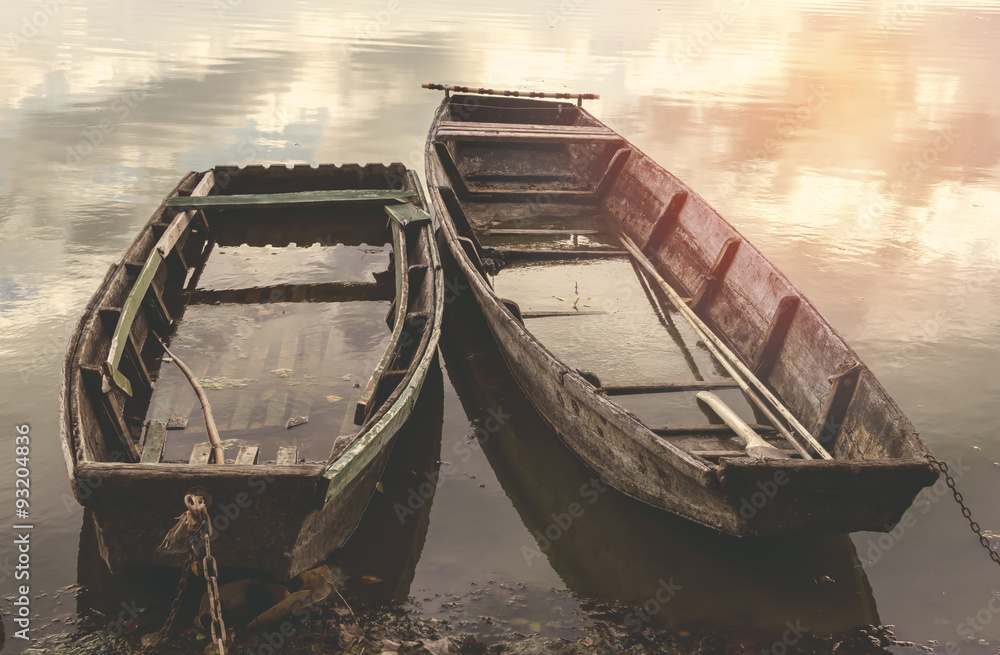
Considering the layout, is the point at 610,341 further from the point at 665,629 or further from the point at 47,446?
the point at 47,446

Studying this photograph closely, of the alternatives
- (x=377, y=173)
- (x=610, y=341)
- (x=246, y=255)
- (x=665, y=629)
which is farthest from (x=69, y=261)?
(x=665, y=629)

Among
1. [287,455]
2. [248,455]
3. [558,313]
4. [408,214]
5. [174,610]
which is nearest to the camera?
[174,610]

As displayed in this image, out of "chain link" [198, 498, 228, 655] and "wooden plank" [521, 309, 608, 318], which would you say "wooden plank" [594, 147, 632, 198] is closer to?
"wooden plank" [521, 309, 608, 318]

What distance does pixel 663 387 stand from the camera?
18.6 feet

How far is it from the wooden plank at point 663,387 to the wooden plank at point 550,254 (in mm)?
2679

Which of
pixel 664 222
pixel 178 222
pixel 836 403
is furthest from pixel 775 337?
pixel 178 222

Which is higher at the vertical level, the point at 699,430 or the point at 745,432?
the point at 745,432

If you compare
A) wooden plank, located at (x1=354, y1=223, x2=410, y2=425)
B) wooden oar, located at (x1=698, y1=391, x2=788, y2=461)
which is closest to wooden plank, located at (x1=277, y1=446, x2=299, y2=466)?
wooden plank, located at (x1=354, y1=223, x2=410, y2=425)

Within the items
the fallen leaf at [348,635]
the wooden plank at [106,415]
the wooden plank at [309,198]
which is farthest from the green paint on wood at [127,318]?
the fallen leaf at [348,635]

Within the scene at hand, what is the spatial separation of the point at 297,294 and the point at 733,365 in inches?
175

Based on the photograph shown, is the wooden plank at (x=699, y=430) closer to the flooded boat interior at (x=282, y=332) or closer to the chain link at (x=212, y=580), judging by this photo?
the flooded boat interior at (x=282, y=332)

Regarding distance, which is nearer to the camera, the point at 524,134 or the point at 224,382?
the point at 224,382

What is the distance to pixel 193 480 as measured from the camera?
11.4 ft

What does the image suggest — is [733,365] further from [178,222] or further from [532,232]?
[178,222]
